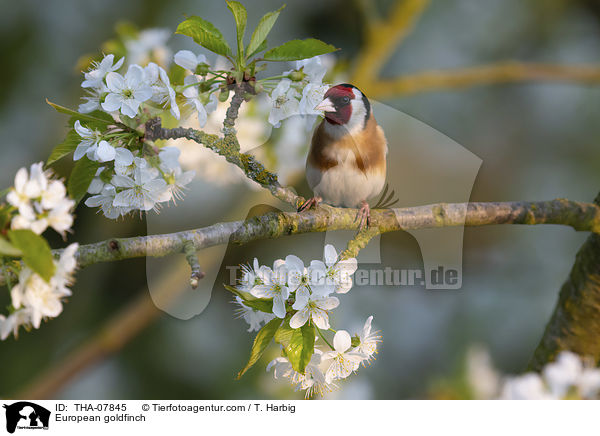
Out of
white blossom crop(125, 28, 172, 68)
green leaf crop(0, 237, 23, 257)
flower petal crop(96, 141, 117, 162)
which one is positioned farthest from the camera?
white blossom crop(125, 28, 172, 68)

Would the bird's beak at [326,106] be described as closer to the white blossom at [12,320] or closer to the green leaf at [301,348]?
the green leaf at [301,348]

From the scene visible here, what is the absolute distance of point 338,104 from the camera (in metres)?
0.83

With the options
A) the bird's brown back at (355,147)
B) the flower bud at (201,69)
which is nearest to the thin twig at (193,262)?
the flower bud at (201,69)

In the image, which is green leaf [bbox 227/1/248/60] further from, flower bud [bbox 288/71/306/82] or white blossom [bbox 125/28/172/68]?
white blossom [bbox 125/28/172/68]

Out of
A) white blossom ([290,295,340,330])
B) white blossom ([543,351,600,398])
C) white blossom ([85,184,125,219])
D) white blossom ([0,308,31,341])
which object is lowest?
white blossom ([0,308,31,341])

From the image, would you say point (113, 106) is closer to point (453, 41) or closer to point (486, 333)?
point (486, 333)

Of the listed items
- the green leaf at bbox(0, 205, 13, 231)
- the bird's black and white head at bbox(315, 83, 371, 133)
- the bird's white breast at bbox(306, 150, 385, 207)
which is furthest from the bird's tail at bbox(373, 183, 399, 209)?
the green leaf at bbox(0, 205, 13, 231)

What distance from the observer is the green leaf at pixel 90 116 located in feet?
2.10

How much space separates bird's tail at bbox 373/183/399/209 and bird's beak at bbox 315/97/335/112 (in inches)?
6.8

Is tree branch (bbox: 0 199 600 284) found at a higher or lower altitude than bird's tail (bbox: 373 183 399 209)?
lower

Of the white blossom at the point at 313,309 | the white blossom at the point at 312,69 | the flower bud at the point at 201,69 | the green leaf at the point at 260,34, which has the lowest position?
the white blossom at the point at 313,309

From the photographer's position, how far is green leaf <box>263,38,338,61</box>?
648 mm

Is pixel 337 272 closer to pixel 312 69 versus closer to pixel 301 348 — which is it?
pixel 301 348

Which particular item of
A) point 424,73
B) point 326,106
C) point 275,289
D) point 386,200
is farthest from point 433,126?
point 275,289
